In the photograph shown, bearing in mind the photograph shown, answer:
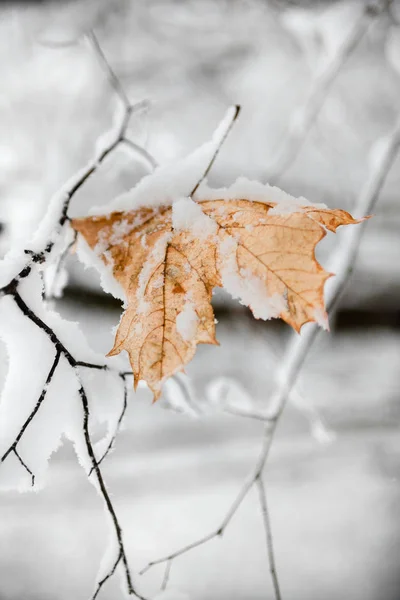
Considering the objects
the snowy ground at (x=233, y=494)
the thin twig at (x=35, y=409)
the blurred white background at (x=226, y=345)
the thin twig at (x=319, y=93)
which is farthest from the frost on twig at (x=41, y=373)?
the snowy ground at (x=233, y=494)

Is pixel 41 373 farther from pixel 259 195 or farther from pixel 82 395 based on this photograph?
pixel 259 195

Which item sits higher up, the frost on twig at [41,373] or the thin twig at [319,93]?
the thin twig at [319,93]

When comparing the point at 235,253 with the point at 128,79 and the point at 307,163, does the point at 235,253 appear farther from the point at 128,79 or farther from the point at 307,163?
the point at 307,163

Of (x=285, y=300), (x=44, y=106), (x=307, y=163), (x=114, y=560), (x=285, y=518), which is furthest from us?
(x=307, y=163)

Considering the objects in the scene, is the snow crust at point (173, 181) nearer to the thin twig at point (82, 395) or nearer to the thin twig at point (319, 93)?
the thin twig at point (82, 395)

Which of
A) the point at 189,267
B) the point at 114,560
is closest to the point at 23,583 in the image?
the point at 114,560

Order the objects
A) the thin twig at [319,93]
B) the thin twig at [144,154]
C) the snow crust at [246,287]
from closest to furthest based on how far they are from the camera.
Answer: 1. the snow crust at [246,287]
2. the thin twig at [144,154]
3. the thin twig at [319,93]
